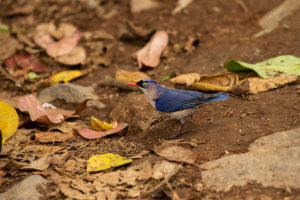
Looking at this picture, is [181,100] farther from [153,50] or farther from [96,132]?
[153,50]

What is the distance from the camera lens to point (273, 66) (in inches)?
212

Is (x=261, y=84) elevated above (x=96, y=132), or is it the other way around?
(x=261, y=84)

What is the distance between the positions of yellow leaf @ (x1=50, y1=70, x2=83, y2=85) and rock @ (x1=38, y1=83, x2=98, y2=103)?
0.50 metres

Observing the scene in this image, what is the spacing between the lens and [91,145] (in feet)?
15.3

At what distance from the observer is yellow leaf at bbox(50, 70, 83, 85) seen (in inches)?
261

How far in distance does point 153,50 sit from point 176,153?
3.51 metres

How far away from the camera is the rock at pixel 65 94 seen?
19.6 feet

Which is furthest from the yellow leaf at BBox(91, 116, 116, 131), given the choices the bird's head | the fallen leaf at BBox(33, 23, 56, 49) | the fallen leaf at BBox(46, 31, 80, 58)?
the fallen leaf at BBox(33, 23, 56, 49)

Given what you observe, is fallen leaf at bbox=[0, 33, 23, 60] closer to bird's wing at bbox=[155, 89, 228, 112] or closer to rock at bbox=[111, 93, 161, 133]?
rock at bbox=[111, 93, 161, 133]

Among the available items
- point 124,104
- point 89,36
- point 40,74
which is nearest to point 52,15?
point 89,36

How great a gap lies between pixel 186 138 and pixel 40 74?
3919 mm

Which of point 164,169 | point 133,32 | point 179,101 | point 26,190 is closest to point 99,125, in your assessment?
point 179,101

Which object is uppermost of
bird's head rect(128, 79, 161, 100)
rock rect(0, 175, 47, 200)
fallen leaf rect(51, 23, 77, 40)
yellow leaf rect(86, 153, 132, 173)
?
fallen leaf rect(51, 23, 77, 40)

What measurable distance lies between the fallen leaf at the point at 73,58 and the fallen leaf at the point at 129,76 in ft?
3.60
